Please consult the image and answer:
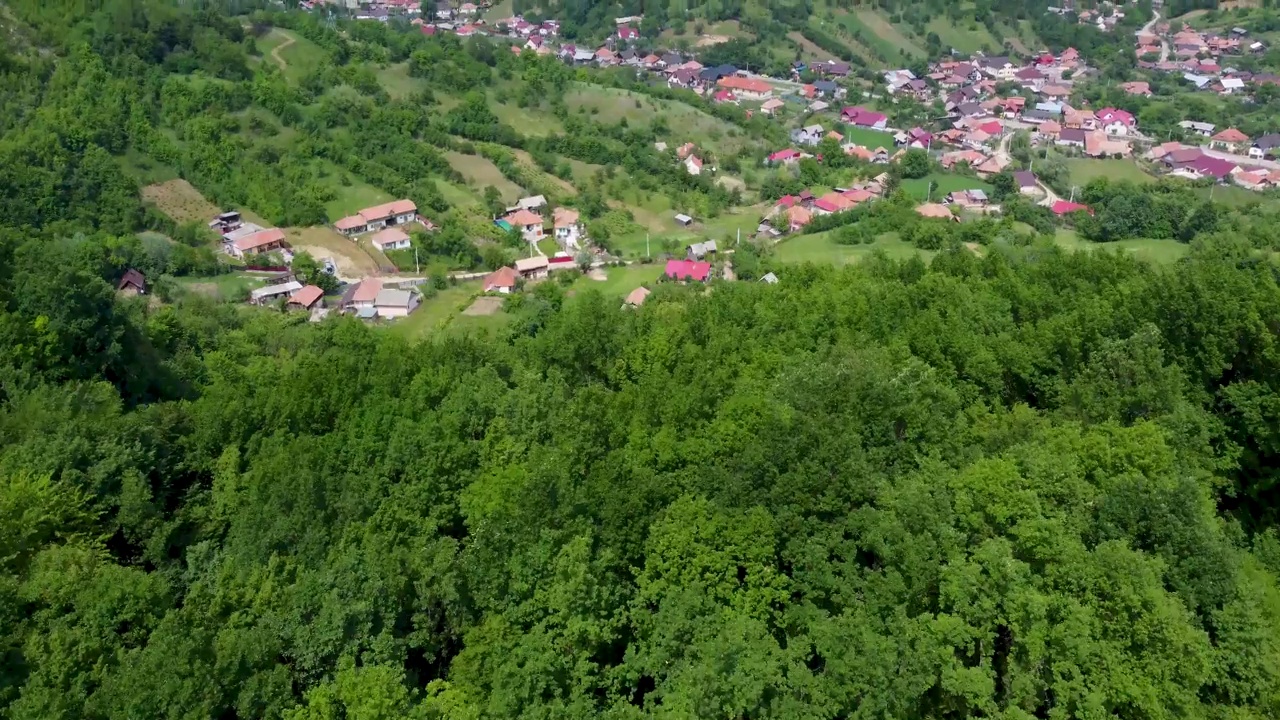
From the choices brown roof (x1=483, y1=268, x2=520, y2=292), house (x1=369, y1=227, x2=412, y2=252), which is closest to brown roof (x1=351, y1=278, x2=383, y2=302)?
house (x1=369, y1=227, x2=412, y2=252)

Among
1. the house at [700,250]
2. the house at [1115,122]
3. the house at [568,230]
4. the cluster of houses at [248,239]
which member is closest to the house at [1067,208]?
the house at [700,250]

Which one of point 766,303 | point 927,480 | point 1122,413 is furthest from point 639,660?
point 766,303

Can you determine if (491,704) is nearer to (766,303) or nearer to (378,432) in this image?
(378,432)

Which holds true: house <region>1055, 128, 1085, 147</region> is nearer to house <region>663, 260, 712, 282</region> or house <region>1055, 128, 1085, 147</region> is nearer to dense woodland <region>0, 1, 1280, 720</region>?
house <region>663, 260, 712, 282</region>

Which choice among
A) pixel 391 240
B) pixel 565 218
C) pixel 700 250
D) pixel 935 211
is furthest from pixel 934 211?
pixel 391 240

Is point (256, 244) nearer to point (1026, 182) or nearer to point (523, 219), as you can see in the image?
point (523, 219)
